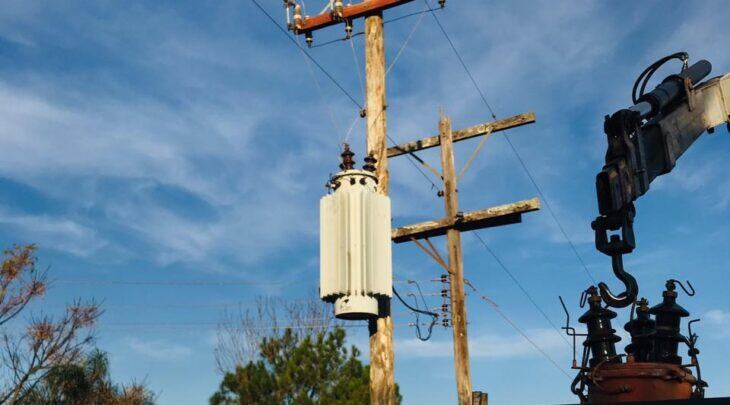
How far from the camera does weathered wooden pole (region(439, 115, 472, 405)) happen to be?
11.6 meters

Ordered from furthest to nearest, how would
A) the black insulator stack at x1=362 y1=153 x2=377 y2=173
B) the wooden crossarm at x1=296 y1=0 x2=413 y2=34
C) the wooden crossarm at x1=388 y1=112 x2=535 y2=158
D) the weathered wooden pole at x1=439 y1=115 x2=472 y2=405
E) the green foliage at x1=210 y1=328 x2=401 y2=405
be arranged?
the green foliage at x1=210 y1=328 x2=401 y2=405 → the wooden crossarm at x1=388 y1=112 x2=535 y2=158 → the weathered wooden pole at x1=439 y1=115 x2=472 y2=405 → the wooden crossarm at x1=296 y1=0 x2=413 y2=34 → the black insulator stack at x1=362 y1=153 x2=377 y2=173

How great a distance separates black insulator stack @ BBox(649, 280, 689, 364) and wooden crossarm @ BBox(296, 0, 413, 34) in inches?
211

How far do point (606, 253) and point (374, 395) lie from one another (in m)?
3.59

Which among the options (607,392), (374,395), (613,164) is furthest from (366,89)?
(607,392)

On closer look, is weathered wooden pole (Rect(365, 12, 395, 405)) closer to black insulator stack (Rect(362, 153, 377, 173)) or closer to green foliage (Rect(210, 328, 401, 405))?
black insulator stack (Rect(362, 153, 377, 173))

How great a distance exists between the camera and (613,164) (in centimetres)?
444

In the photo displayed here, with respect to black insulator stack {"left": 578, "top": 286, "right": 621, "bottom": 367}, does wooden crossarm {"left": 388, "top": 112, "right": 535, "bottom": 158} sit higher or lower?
higher

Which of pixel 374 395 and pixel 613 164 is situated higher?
pixel 613 164

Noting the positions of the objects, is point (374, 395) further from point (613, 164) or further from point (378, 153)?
point (613, 164)

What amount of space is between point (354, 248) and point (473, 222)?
6185 mm

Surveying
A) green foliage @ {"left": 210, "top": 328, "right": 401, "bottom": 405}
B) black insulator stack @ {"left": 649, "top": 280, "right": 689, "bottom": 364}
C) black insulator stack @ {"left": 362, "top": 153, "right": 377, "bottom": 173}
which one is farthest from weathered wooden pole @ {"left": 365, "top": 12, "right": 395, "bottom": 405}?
green foliage @ {"left": 210, "top": 328, "right": 401, "bottom": 405}

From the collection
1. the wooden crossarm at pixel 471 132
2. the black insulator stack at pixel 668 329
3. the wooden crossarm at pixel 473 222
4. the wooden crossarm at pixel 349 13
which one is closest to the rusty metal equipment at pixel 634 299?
the black insulator stack at pixel 668 329

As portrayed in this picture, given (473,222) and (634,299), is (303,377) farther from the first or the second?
(634,299)

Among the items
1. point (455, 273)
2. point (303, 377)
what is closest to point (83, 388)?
point (303, 377)
